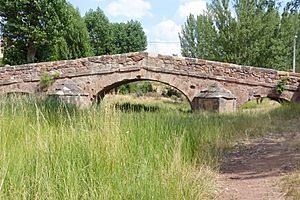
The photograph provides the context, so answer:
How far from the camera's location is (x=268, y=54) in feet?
90.9

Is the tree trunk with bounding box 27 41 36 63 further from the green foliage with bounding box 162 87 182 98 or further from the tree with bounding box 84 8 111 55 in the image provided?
the green foliage with bounding box 162 87 182 98

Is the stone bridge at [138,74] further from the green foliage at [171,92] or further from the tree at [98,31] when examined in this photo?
the tree at [98,31]

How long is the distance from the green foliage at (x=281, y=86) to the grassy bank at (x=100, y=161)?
12.1 m

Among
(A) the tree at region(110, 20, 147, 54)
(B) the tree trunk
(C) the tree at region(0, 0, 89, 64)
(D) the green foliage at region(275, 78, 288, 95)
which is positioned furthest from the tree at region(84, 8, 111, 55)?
(D) the green foliage at region(275, 78, 288, 95)

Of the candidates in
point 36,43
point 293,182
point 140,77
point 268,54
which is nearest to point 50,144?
point 293,182

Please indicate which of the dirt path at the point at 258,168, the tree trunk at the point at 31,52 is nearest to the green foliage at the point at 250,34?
the tree trunk at the point at 31,52

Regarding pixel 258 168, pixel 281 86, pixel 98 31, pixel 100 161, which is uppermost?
pixel 98 31

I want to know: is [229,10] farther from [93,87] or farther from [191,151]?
[191,151]

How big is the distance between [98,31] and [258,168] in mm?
35067

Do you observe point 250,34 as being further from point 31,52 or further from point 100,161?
point 100,161

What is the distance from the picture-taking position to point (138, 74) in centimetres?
1773

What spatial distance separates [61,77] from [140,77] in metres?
3.78

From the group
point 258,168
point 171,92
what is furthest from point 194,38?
point 258,168

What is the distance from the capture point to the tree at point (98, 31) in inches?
1519
